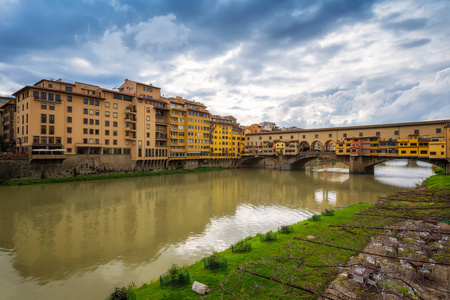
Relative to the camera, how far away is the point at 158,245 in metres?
14.3

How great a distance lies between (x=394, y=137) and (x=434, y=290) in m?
55.0

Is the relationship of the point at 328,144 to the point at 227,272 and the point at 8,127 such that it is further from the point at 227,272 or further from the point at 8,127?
the point at 8,127

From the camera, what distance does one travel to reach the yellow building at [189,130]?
58.6 meters

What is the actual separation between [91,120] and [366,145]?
2323 inches

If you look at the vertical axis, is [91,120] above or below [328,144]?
above

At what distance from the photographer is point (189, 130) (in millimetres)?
61594

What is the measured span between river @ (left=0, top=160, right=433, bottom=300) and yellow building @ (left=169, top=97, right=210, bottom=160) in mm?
28003

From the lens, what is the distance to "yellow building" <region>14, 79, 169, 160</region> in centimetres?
3769

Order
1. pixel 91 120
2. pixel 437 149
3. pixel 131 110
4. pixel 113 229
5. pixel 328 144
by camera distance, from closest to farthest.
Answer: pixel 113 229 < pixel 437 149 < pixel 91 120 < pixel 131 110 < pixel 328 144

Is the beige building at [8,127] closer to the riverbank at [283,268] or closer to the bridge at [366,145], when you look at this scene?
the riverbank at [283,268]

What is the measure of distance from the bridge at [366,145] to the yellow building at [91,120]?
34945 millimetres

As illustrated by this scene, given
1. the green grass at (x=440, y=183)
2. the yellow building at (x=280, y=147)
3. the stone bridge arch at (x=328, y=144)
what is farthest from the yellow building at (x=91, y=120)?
the green grass at (x=440, y=183)

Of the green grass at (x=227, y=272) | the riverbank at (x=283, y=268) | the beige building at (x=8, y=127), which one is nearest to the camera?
→ the riverbank at (x=283, y=268)

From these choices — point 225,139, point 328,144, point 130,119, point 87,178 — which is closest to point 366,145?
point 328,144
